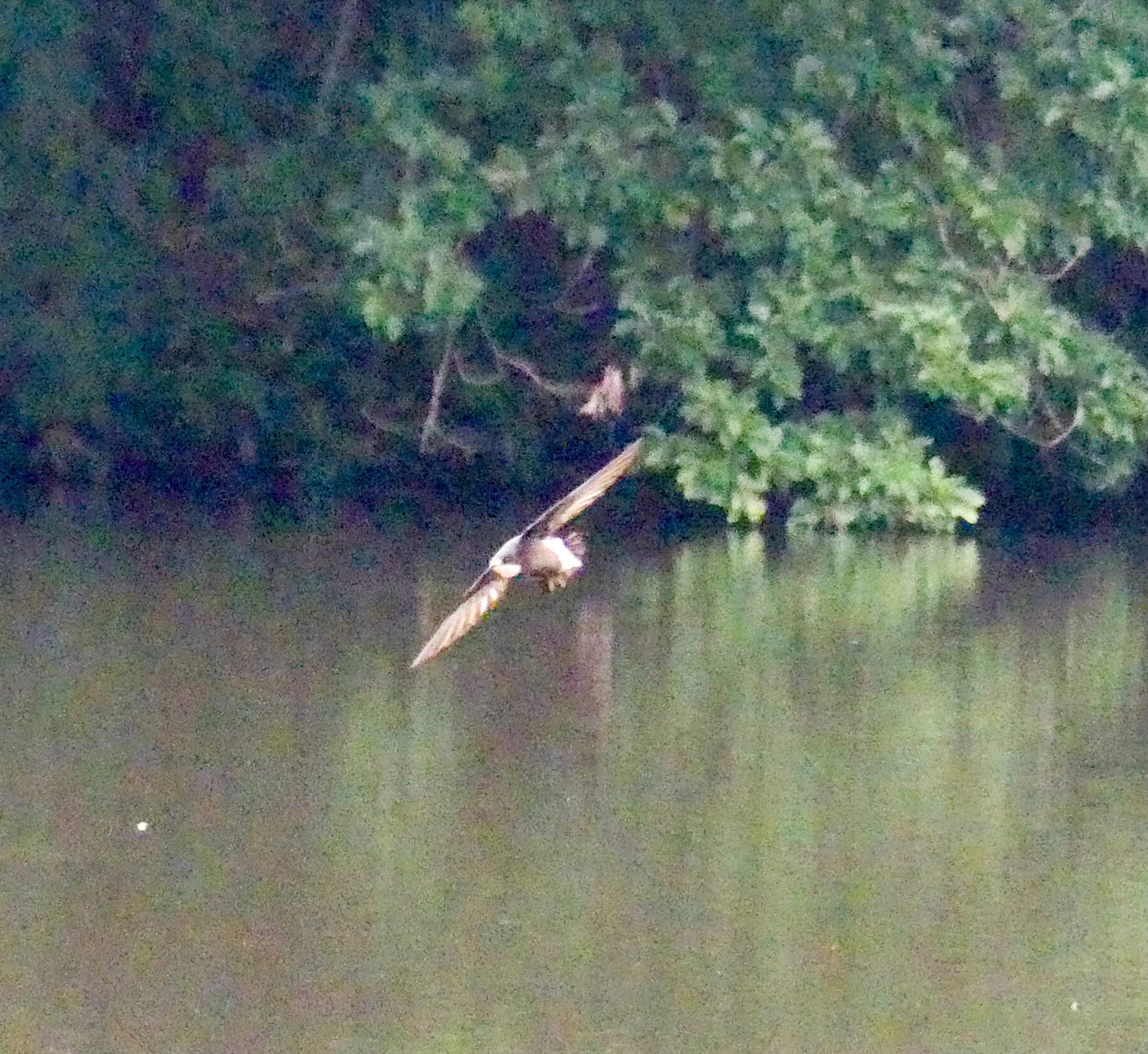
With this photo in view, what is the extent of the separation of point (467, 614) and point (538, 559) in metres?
0.59

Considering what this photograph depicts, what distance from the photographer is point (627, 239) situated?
13188 millimetres

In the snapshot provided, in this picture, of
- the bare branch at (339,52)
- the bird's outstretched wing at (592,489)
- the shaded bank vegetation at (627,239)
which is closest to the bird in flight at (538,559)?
the bird's outstretched wing at (592,489)

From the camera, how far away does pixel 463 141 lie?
12.8 m

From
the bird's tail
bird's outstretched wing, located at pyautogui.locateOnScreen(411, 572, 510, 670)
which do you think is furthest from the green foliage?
bird's outstretched wing, located at pyautogui.locateOnScreen(411, 572, 510, 670)

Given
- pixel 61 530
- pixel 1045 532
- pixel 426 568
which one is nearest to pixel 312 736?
pixel 426 568

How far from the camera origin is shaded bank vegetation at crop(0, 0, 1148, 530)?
42.0 ft

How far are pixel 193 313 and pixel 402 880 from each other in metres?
9.40

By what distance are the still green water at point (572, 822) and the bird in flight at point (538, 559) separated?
560 mm

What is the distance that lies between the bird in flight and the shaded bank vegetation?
5.29 meters

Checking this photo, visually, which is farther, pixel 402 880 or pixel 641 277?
pixel 641 277

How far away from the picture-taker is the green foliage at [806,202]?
41.8ft

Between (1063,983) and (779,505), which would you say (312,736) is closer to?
(1063,983)

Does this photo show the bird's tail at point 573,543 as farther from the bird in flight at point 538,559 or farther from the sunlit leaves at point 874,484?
the sunlit leaves at point 874,484

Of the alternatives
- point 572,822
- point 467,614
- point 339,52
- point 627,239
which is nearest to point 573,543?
point 467,614
